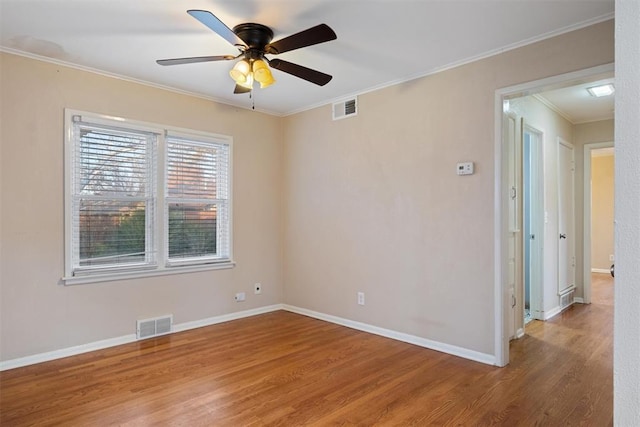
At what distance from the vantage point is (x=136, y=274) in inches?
148

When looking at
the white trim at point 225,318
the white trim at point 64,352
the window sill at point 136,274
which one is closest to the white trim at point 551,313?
the white trim at point 225,318

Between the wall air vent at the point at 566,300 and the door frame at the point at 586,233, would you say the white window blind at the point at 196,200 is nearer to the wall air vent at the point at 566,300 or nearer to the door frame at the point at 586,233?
the wall air vent at the point at 566,300

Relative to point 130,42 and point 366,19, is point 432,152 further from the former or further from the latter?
point 130,42

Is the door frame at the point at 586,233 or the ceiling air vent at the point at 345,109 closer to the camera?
the ceiling air vent at the point at 345,109

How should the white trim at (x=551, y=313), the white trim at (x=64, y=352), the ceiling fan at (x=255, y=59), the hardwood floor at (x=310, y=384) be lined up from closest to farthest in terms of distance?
1. the hardwood floor at (x=310, y=384)
2. the ceiling fan at (x=255, y=59)
3. the white trim at (x=64, y=352)
4. the white trim at (x=551, y=313)

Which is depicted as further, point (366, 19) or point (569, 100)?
point (569, 100)

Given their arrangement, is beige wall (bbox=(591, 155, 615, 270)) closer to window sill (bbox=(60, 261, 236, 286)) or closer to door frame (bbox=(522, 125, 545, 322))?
door frame (bbox=(522, 125, 545, 322))

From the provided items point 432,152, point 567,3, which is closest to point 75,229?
point 432,152

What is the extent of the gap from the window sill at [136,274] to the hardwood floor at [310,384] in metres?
0.66

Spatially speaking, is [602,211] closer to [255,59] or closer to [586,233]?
[586,233]

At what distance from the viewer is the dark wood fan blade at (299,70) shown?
2648mm

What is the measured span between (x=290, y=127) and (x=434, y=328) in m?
3.11

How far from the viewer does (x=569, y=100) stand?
4430 mm

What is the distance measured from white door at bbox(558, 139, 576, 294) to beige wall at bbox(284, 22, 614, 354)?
96.4 inches
